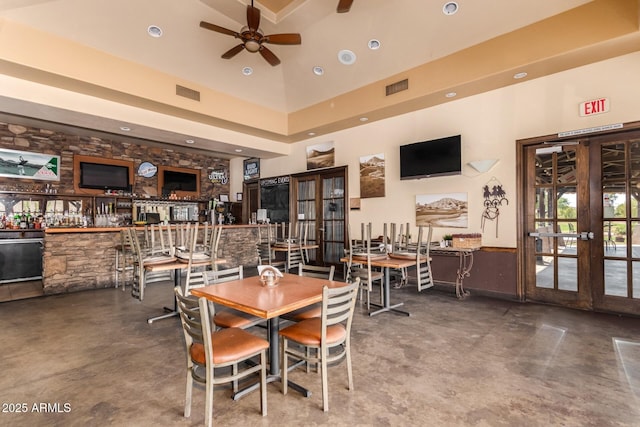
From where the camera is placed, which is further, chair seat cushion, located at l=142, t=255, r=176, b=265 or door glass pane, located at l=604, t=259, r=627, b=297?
door glass pane, located at l=604, t=259, r=627, b=297

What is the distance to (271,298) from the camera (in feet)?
7.48

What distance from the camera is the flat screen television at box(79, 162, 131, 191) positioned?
7.73 metres

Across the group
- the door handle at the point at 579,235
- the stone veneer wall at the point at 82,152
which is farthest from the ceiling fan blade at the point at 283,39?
the stone veneer wall at the point at 82,152

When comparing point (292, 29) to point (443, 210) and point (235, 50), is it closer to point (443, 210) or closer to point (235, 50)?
point (235, 50)

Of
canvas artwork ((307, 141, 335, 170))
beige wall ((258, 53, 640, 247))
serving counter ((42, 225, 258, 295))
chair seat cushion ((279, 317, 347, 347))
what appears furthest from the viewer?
canvas artwork ((307, 141, 335, 170))

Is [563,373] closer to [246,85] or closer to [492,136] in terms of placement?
[492,136]

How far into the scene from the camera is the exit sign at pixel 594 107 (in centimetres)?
416

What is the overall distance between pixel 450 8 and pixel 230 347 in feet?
15.9

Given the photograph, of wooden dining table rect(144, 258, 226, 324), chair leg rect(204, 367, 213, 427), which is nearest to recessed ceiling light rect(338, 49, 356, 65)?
wooden dining table rect(144, 258, 226, 324)

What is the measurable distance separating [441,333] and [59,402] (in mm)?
3547

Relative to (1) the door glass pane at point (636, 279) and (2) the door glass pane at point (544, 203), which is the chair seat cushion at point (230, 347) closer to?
(2) the door glass pane at point (544, 203)

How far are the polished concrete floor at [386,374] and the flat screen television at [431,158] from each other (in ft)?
8.07

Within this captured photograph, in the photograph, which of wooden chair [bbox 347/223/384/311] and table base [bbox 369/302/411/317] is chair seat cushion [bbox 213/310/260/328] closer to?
wooden chair [bbox 347/223/384/311]

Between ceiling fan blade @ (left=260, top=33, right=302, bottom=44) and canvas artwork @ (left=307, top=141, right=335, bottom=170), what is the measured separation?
3.12 meters
